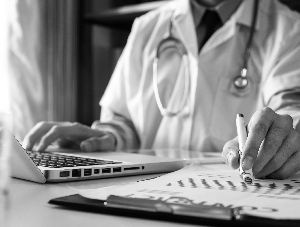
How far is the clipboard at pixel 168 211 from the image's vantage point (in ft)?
1.35

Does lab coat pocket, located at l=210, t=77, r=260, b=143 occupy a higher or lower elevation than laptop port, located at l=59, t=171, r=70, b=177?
higher

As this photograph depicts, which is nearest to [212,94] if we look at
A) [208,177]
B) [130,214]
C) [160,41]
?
[160,41]

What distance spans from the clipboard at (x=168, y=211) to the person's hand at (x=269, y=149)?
0.66 ft

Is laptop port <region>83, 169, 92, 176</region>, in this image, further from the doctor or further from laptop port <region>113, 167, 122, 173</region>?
the doctor

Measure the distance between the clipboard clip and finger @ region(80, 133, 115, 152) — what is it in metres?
0.54

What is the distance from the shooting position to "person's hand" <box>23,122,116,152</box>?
3.27 ft

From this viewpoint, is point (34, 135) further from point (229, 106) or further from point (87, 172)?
point (229, 106)

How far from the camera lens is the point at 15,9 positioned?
2.12 m

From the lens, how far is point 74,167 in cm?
68

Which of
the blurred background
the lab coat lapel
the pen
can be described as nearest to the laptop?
the pen

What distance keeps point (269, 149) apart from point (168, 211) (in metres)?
0.30

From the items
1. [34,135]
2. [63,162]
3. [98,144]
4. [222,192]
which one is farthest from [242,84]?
[222,192]

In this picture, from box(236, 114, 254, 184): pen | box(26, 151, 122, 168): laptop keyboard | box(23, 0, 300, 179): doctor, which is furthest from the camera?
box(23, 0, 300, 179): doctor

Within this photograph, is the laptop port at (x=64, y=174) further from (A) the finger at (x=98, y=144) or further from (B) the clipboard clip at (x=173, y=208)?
(A) the finger at (x=98, y=144)
